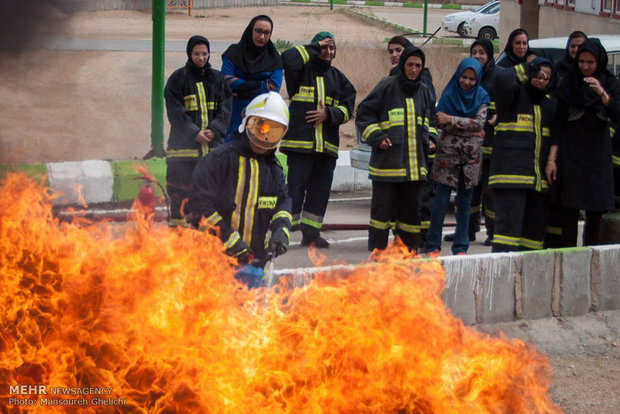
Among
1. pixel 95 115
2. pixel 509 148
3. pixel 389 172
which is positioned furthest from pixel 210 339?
pixel 95 115

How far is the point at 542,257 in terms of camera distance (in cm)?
636

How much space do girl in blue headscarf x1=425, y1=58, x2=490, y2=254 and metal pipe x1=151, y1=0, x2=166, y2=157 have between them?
4.02m

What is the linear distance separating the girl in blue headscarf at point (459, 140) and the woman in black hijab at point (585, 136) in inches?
32.3

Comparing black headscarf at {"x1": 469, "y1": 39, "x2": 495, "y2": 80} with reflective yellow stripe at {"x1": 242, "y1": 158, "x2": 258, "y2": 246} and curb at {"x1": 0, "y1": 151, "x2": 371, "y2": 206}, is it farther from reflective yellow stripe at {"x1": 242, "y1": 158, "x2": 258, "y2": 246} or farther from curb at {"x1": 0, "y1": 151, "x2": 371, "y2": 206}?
reflective yellow stripe at {"x1": 242, "y1": 158, "x2": 258, "y2": 246}

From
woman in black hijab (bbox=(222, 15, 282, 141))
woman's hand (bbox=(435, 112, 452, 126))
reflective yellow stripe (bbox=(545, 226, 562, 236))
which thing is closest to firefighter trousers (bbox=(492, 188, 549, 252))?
reflective yellow stripe (bbox=(545, 226, 562, 236))

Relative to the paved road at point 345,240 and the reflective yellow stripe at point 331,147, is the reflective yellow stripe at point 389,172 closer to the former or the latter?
the reflective yellow stripe at point 331,147

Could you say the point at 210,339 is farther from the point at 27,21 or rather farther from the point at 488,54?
the point at 488,54

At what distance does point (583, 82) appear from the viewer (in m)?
7.07

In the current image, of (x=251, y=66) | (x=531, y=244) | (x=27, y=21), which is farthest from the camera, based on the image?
(x=251, y=66)

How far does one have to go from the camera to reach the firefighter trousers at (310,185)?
8180 millimetres

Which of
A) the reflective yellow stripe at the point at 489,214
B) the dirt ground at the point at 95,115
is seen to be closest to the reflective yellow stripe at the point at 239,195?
the dirt ground at the point at 95,115

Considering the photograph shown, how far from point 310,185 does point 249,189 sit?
332 cm

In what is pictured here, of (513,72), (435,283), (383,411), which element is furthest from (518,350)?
(513,72)

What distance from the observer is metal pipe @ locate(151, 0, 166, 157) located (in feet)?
35.0
